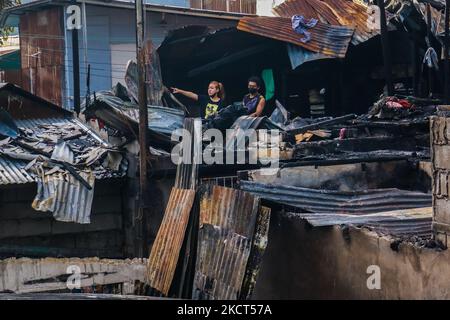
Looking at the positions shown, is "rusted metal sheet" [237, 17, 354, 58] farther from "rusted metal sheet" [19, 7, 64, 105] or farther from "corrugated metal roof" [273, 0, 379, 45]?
"rusted metal sheet" [19, 7, 64, 105]

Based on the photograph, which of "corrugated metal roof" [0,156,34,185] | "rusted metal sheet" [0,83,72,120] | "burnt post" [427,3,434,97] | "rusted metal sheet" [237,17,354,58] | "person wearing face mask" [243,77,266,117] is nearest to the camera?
"corrugated metal roof" [0,156,34,185]

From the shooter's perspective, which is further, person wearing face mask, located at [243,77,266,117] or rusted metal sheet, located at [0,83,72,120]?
rusted metal sheet, located at [0,83,72,120]

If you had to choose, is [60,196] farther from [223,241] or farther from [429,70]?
[429,70]

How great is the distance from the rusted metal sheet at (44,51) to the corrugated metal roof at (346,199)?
1066cm

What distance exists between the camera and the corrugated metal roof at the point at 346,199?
689cm

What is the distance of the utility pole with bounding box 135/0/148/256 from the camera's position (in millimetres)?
9320

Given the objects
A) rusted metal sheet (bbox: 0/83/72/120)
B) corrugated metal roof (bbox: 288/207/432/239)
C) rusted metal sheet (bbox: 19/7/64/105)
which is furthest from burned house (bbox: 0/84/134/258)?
rusted metal sheet (bbox: 19/7/64/105)

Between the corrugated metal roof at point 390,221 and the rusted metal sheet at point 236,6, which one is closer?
the corrugated metal roof at point 390,221

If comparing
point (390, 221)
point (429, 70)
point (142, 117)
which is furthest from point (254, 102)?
point (390, 221)

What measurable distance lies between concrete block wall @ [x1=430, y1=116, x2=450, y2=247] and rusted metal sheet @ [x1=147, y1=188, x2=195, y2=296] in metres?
2.93

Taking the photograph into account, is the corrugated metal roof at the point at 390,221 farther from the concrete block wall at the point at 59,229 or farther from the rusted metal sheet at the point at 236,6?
the rusted metal sheet at the point at 236,6

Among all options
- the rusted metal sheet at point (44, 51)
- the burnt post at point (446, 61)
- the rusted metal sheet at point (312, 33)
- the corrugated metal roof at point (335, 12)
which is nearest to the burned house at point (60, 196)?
the rusted metal sheet at point (312, 33)

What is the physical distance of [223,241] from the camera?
22.8 ft
